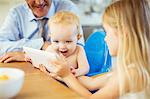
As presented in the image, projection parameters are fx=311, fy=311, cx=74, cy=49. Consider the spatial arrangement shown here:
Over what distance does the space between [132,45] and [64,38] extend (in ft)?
1.91

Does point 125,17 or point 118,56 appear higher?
point 125,17

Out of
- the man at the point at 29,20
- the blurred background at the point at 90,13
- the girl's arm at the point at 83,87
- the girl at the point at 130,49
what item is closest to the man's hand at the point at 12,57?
the man at the point at 29,20

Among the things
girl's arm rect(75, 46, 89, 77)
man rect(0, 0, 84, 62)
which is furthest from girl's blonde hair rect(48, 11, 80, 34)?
man rect(0, 0, 84, 62)

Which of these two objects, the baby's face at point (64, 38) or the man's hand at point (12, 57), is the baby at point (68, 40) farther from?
the man's hand at point (12, 57)

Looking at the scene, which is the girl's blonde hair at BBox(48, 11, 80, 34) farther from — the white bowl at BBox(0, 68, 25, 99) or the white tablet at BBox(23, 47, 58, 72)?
the white bowl at BBox(0, 68, 25, 99)

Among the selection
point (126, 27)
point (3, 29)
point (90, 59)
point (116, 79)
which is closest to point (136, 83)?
point (116, 79)

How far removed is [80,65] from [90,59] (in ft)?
0.93

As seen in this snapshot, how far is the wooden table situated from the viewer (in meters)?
1.10

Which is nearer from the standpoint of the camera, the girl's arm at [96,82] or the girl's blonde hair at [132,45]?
the girl's blonde hair at [132,45]

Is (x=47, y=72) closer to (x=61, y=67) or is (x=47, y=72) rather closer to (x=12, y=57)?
(x=61, y=67)

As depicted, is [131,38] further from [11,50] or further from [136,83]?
[11,50]

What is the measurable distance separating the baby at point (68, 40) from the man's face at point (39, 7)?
1.44 ft

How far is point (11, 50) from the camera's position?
193cm

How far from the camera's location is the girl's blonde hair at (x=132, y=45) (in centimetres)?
119
